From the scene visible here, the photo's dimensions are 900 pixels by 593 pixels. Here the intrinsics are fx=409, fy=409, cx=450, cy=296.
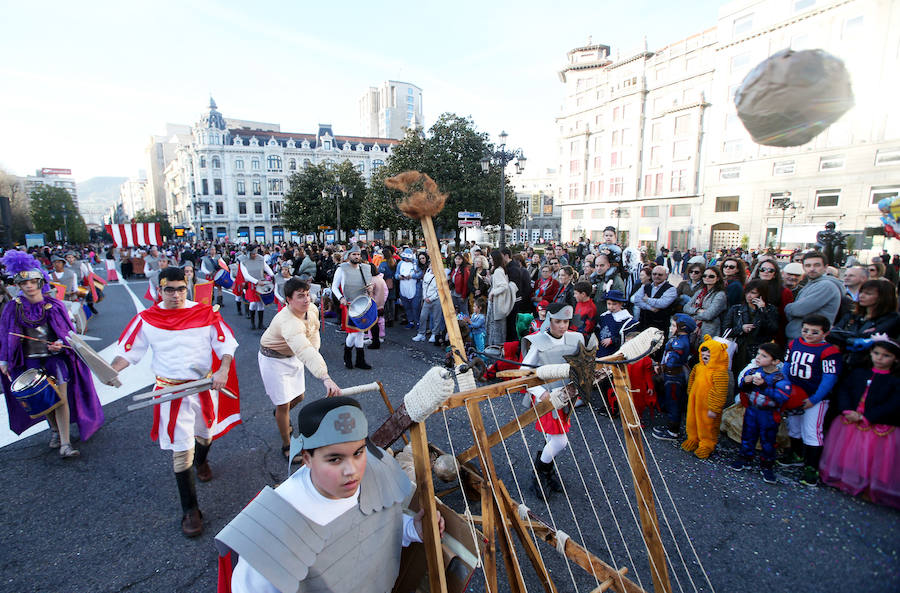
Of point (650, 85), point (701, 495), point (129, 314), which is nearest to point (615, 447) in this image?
point (701, 495)

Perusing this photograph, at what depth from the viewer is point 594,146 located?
48.1 metres

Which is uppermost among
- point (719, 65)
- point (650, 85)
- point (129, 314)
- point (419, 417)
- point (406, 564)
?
point (650, 85)

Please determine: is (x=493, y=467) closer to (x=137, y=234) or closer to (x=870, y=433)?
(x=870, y=433)

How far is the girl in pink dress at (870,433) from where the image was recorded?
11.4 feet

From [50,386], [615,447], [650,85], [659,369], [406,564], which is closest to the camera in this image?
[406,564]

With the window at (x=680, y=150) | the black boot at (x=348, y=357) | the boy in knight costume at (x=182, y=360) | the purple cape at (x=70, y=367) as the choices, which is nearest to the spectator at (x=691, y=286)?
the black boot at (x=348, y=357)

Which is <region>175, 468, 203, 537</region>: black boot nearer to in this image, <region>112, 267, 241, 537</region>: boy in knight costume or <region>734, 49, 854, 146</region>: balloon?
<region>112, 267, 241, 537</region>: boy in knight costume

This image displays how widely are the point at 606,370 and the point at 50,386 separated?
5450 mm

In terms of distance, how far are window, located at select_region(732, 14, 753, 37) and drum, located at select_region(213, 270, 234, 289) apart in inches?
525

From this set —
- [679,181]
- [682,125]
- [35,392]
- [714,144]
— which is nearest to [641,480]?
[714,144]

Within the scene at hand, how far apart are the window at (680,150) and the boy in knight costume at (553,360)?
1647 inches

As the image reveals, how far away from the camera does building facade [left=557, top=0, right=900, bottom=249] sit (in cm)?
114

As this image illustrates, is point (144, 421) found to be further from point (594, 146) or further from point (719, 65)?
point (594, 146)

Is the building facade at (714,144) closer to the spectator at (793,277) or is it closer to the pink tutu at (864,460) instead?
the spectator at (793,277)
